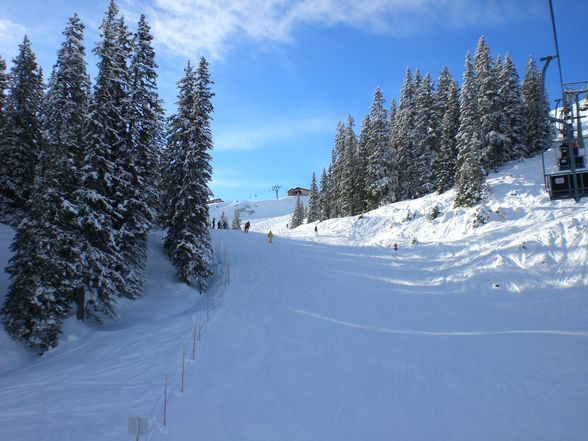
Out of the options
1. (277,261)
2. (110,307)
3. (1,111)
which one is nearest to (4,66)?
(1,111)

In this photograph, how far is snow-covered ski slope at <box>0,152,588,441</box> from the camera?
10461mm

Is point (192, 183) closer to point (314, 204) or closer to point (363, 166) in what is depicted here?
point (363, 166)

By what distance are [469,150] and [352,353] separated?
32053 millimetres

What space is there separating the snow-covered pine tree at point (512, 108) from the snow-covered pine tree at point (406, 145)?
12.2 meters

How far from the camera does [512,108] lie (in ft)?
162

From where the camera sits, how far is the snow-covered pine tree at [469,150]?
3753 centimetres

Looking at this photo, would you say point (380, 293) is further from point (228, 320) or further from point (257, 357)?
point (257, 357)

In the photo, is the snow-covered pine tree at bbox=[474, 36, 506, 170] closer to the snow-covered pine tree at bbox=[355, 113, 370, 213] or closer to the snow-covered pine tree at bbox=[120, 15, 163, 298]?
the snow-covered pine tree at bbox=[355, 113, 370, 213]

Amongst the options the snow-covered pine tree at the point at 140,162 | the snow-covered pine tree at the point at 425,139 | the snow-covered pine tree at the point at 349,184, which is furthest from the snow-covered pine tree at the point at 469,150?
the snow-covered pine tree at the point at 140,162

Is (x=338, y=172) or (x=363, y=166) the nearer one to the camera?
(x=363, y=166)

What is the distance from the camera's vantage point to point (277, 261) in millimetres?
34219

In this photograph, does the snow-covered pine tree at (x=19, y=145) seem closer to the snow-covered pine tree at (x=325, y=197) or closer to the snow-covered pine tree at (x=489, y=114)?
the snow-covered pine tree at (x=489, y=114)

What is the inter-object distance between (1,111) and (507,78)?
54996 mm

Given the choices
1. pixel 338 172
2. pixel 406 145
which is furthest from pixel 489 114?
pixel 338 172
